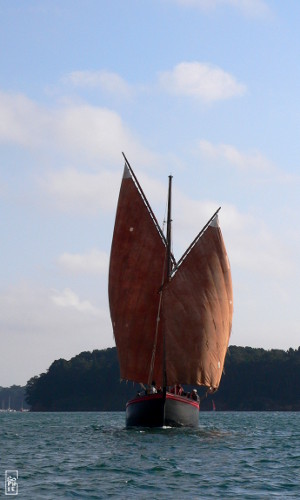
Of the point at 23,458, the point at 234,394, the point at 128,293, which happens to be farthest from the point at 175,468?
the point at 234,394

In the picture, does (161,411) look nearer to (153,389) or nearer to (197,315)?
(153,389)

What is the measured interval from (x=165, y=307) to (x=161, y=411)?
6.40 metres

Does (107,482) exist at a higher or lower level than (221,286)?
lower

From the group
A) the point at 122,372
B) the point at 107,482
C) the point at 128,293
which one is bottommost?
the point at 107,482

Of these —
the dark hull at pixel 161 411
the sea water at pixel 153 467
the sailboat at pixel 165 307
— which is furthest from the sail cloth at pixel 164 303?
the sea water at pixel 153 467

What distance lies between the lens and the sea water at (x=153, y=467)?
29.3m

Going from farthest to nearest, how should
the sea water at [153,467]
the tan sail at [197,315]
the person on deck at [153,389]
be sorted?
the person on deck at [153,389], the tan sail at [197,315], the sea water at [153,467]

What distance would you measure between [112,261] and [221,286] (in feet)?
23.3

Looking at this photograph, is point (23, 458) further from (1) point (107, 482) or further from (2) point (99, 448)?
(1) point (107, 482)

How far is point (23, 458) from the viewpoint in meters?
40.8

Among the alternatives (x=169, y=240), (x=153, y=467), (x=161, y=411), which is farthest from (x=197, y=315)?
(x=153, y=467)

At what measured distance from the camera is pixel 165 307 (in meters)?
56.6

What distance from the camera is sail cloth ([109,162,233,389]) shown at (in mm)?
56688

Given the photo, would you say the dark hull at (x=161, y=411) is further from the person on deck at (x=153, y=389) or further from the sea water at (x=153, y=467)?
the person on deck at (x=153, y=389)
